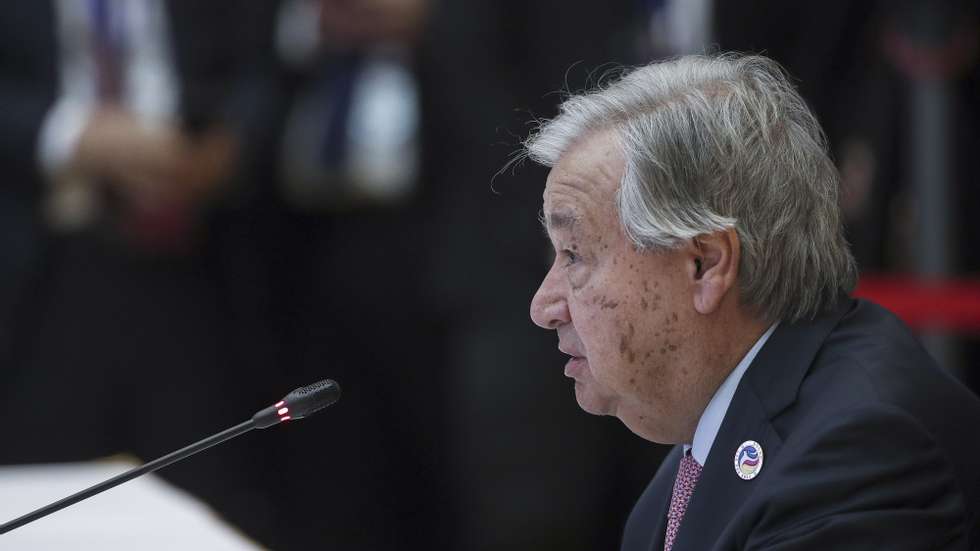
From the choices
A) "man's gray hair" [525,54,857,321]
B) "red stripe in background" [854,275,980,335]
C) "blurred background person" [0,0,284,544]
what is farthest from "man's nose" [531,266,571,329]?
"red stripe in background" [854,275,980,335]

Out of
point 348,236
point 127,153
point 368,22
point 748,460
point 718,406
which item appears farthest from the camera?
point 348,236

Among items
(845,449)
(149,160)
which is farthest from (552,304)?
(149,160)

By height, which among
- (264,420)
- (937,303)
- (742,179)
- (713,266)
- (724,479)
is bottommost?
(937,303)

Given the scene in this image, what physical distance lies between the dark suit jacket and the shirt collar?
0.08ft

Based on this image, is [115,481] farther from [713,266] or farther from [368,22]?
[368,22]

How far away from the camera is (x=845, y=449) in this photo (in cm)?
158

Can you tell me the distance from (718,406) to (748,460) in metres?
0.13

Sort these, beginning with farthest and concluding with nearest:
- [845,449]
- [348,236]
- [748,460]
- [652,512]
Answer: [348,236] → [652,512] → [748,460] → [845,449]

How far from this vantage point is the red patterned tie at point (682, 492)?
189 centimetres

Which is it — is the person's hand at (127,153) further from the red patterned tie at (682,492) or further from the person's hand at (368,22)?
the red patterned tie at (682,492)

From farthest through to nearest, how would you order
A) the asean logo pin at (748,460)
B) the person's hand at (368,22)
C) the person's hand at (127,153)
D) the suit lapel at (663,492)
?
1. the person's hand at (368,22)
2. the person's hand at (127,153)
3. the suit lapel at (663,492)
4. the asean logo pin at (748,460)

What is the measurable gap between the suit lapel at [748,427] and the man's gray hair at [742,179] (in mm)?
47

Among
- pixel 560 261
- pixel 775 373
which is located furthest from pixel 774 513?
pixel 560 261

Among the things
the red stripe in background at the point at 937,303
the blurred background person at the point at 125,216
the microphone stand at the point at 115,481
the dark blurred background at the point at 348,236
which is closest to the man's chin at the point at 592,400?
the microphone stand at the point at 115,481
